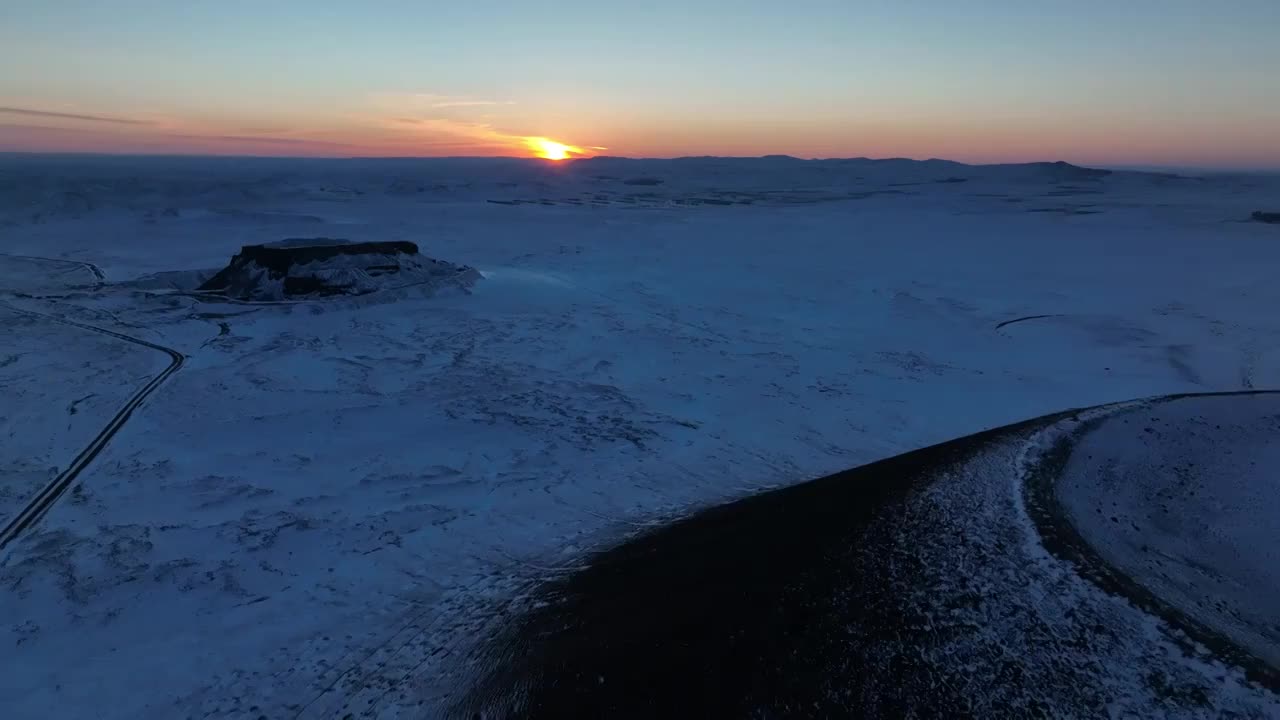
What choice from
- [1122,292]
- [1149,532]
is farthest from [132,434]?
[1122,292]

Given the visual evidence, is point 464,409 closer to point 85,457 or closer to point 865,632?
point 85,457

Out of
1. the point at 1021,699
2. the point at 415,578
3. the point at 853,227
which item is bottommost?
the point at 415,578

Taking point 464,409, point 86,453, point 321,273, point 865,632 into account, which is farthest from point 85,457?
point 321,273

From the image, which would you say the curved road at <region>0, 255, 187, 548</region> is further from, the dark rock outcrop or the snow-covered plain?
the dark rock outcrop

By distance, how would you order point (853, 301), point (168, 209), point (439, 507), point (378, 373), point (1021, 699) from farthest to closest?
point (168, 209)
point (853, 301)
point (378, 373)
point (439, 507)
point (1021, 699)

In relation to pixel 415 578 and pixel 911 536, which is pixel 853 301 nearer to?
pixel 911 536

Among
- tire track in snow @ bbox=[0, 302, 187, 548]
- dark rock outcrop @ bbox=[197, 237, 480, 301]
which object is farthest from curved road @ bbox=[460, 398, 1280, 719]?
dark rock outcrop @ bbox=[197, 237, 480, 301]

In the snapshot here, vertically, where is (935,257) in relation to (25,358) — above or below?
above

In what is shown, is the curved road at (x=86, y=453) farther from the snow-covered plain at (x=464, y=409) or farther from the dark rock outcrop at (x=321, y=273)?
the dark rock outcrop at (x=321, y=273)
